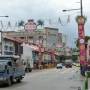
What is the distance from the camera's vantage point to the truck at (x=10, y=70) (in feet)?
102

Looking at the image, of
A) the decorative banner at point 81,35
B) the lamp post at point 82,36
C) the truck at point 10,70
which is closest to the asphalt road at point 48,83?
the truck at point 10,70

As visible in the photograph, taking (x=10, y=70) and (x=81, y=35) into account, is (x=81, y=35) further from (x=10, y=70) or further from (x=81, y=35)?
(x=10, y=70)

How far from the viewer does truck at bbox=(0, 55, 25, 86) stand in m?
31.0

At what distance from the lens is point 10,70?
105 ft

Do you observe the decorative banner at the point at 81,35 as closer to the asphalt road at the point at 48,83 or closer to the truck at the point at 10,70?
the asphalt road at the point at 48,83

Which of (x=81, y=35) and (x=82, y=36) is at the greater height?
(x=81, y=35)

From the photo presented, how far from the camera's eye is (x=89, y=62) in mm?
48938

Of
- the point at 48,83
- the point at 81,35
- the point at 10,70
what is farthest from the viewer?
the point at 81,35

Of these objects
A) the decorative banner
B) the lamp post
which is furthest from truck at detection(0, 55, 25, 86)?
the decorative banner

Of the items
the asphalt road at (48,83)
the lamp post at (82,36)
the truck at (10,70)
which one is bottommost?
the asphalt road at (48,83)

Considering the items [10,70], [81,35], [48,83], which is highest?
[81,35]

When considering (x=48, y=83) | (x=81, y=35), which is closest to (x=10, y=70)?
(x=48, y=83)

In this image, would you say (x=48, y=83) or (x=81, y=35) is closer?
(x=48, y=83)

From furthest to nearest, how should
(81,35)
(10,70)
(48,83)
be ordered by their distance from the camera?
(81,35)
(48,83)
(10,70)
